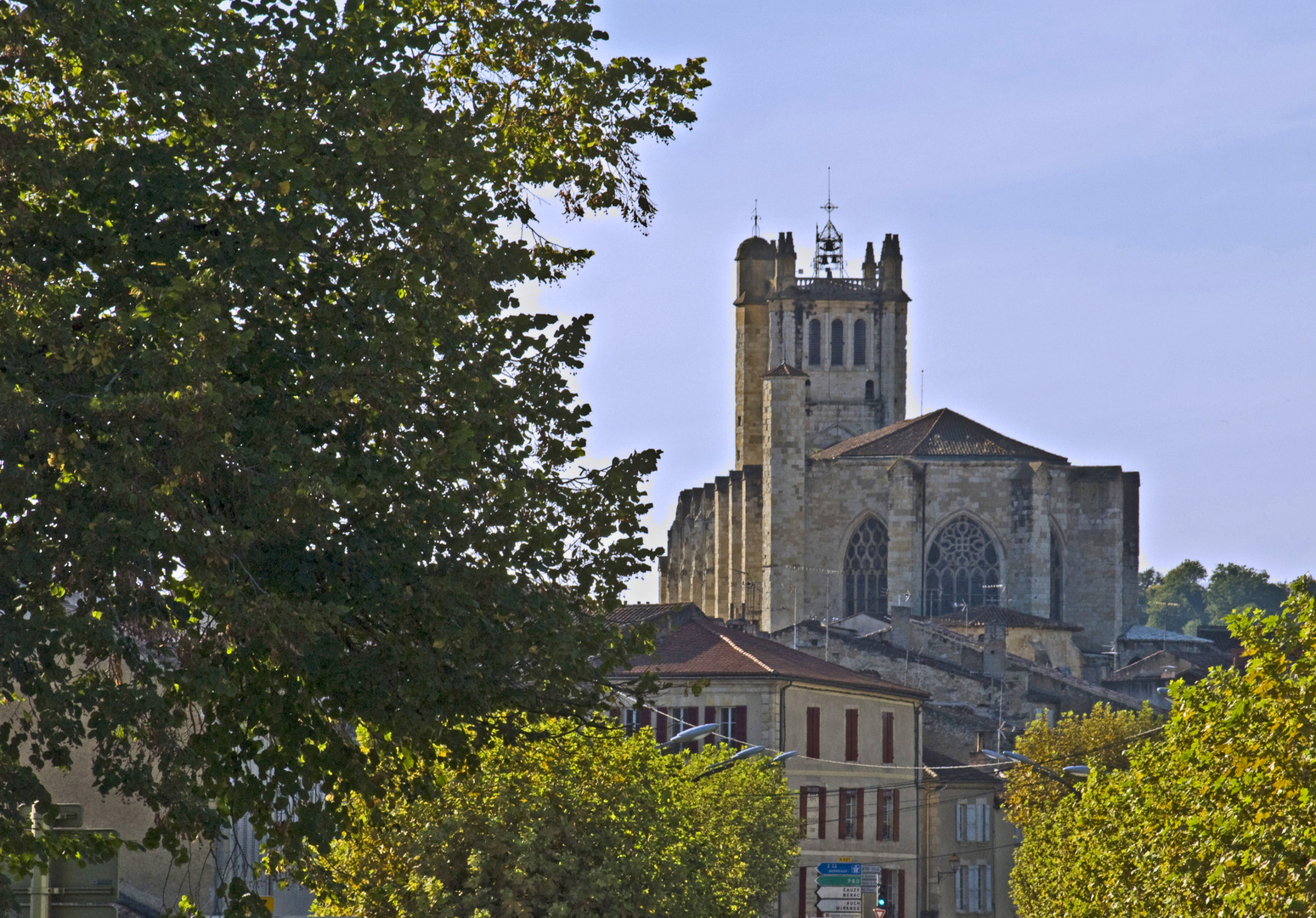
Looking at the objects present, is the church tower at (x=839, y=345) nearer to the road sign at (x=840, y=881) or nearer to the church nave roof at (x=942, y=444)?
the church nave roof at (x=942, y=444)

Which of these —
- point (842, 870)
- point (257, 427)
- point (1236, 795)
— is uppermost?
point (257, 427)

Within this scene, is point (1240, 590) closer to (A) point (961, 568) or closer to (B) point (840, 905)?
(A) point (961, 568)

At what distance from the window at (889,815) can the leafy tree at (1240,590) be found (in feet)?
415

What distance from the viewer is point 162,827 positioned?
10828mm

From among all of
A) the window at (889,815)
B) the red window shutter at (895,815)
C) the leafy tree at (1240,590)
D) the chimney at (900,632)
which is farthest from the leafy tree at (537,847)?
the leafy tree at (1240,590)

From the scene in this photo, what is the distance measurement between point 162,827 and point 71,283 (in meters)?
2.90

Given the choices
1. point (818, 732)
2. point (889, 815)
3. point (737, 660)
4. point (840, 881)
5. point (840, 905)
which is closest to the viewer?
point (840, 905)

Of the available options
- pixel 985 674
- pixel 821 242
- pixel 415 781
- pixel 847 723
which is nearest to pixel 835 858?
pixel 847 723

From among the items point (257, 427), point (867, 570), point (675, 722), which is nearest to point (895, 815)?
point (675, 722)

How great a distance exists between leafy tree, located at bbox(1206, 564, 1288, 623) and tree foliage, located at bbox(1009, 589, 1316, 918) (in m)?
164

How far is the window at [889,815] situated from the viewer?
2244 inches

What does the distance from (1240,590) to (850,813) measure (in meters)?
133

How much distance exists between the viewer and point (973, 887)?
206ft

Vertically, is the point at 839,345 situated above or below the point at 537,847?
above
